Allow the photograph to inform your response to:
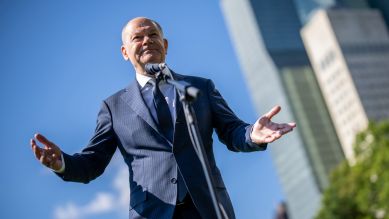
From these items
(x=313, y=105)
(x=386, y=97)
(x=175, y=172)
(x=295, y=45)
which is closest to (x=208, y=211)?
(x=175, y=172)

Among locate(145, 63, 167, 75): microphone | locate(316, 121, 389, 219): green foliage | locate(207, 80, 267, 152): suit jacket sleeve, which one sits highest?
locate(145, 63, 167, 75): microphone

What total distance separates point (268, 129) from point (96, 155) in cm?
123

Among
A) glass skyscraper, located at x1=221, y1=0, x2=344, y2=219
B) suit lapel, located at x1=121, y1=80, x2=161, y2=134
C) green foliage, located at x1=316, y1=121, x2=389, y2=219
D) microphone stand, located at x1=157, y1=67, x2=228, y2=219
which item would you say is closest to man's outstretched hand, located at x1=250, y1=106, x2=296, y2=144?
microphone stand, located at x1=157, y1=67, x2=228, y2=219

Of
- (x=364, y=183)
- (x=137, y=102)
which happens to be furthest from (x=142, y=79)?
(x=364, y=183)

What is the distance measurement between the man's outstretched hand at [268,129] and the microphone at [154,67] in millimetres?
692

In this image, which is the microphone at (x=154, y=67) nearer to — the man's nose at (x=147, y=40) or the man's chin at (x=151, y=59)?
the man's chin at (x=151, y=59)

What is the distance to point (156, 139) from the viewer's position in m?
4.96

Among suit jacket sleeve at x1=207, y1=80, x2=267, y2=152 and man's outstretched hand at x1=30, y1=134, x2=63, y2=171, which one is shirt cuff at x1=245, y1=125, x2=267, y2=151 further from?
man's outstretched hand at x1=30, y1=134, x2=63, y2=171

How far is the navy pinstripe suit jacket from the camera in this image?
4.82 m

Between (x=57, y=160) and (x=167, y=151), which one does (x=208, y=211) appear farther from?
(x=57, y=160)

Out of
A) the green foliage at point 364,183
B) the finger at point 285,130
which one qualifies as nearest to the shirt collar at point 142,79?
the finger at point 285,130

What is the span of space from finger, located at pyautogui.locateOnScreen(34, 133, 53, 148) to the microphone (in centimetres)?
79

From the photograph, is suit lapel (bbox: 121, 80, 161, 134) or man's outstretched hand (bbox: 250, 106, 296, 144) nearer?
man's outstretched hand (bbox: 250, 106, 296, 144)

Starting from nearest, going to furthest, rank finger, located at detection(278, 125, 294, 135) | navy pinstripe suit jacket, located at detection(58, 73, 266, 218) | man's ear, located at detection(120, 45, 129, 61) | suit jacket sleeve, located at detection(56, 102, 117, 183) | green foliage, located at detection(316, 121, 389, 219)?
finger, located at detection(278, 125, 294, 135) → navy pinstripe suit jacket, located at detection(58, 73, 266, 218) → suit jacket sleeve, located at detection(56, 102, 117, 183) → man's ear, located at detection(120, 45, 129, 61) → green foliage, located at detection(316, 121, 389, 219)
